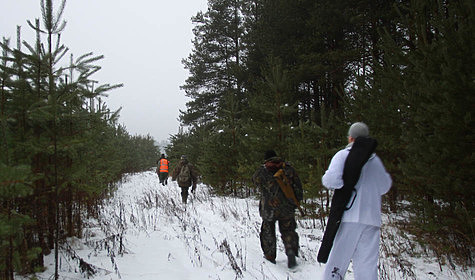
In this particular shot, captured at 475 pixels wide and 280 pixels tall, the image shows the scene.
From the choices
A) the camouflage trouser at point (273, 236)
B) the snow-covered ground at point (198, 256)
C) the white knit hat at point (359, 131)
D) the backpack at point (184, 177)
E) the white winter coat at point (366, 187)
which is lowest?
the snow-covered ground at point (198, 256)

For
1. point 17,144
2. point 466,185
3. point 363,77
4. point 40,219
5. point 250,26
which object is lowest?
point 40,219

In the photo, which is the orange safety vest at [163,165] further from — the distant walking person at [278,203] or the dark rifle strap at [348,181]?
the dark rifle strap at [348,181]

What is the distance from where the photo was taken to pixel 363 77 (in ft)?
28.5

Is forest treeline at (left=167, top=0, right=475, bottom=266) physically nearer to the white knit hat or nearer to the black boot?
the white knit hat

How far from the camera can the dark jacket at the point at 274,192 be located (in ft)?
14.7

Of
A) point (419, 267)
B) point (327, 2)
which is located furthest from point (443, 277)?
point (327, 2)

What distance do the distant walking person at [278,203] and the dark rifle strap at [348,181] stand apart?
1495 mm

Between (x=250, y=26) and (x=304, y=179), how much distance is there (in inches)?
518

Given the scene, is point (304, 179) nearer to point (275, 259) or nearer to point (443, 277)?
point (275, 259)

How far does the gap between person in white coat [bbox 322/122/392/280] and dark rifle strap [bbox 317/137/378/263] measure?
63mm

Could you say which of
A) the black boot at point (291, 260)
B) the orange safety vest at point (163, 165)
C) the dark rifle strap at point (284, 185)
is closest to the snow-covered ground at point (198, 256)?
the black boot at point (291, 260)

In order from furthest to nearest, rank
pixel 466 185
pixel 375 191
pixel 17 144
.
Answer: pixel 466 185 → pixel 17 144 → pixel 375 191

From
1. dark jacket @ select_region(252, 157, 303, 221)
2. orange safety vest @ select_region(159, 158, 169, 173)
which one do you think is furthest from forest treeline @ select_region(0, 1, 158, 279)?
orange safety vest @ select_region(159, 158, 169, 173)

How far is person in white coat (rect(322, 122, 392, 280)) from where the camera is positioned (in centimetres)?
282
